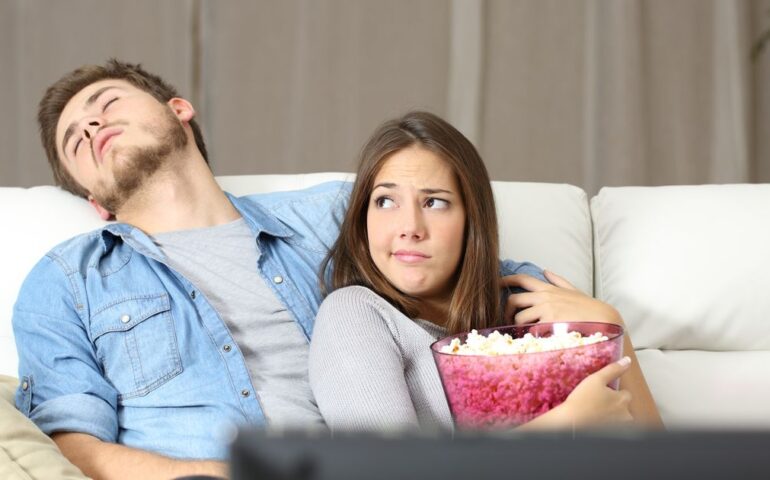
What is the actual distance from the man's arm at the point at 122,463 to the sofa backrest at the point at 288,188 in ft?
1.44

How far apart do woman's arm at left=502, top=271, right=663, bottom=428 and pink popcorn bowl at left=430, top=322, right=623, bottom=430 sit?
1.16ft

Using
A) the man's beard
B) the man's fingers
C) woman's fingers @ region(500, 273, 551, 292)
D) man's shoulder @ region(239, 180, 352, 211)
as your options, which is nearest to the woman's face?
woman's fingers @ region(500, 273, 551, 292)

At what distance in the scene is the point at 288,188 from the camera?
2.00 m

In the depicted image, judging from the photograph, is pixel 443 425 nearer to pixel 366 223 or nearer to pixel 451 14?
pixel 366 223

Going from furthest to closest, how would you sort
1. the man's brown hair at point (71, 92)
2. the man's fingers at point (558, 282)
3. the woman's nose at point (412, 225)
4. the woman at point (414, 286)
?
the man's brown hair at point (71, 92), the man's fingers at point (558, 282), the woman's nose at point (412, 225), the woman at point (414, 286)

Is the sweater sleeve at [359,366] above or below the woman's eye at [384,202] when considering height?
below

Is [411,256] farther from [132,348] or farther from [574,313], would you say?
[132,348]

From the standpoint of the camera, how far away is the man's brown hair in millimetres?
1904

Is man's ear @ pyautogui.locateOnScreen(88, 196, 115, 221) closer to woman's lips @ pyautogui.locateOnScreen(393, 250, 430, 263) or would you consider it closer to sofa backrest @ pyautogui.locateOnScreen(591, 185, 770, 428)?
woman's lips @ pyautogui.locateOnScreen(393, 250, 430, 263)

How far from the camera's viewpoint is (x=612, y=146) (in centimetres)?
376

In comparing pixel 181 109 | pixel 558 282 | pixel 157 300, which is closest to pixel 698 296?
pixel 558 282

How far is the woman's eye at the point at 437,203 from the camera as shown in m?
1.45

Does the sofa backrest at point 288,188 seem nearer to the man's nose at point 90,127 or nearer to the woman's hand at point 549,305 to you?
the man's nose at point 90,127

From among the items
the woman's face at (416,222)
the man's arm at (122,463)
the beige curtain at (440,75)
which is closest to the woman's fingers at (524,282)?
the woman's face at (416,222)
